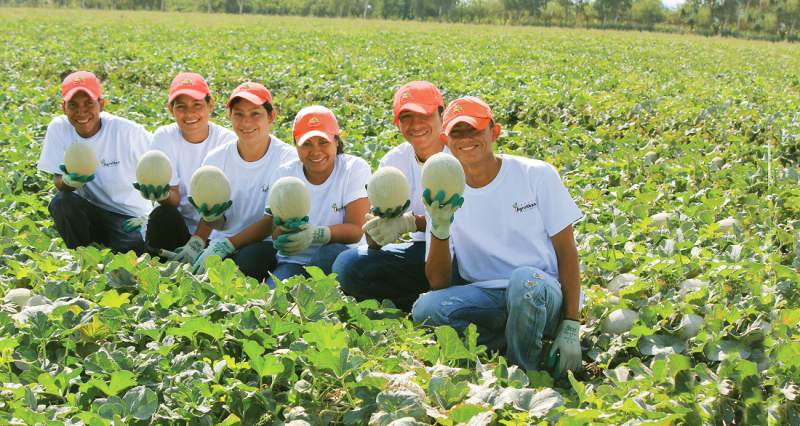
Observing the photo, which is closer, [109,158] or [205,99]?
[205,99]

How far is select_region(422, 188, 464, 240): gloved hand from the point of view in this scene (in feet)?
9.96

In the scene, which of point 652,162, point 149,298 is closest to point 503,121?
point 652,162

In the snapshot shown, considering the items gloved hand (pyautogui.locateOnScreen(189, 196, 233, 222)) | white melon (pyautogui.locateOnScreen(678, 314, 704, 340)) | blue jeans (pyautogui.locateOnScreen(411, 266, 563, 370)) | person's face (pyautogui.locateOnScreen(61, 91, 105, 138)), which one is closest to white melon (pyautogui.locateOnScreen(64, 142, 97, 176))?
person's face (pyautogui.locateOnScreen(61, 91, 105, 138))

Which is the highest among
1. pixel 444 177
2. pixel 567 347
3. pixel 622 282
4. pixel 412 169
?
pixel 444 177

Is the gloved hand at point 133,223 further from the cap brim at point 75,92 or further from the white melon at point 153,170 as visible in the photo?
the cap brim at point 75,92

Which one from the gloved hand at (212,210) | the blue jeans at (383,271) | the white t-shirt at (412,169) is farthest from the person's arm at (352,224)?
the gloved hand at (212,210)

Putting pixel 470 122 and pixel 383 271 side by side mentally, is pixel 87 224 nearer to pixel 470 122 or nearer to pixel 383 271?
pixel 383 271

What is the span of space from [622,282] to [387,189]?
4.33 ft

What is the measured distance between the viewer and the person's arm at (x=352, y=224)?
3.98 m

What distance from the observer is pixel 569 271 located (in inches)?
128

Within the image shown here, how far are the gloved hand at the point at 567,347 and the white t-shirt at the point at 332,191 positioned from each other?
1313mm

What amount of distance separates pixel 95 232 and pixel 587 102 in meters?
5.77

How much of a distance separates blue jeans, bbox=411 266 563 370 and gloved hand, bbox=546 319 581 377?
6cm

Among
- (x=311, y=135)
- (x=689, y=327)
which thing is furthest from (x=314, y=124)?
(x=689, y=327)
